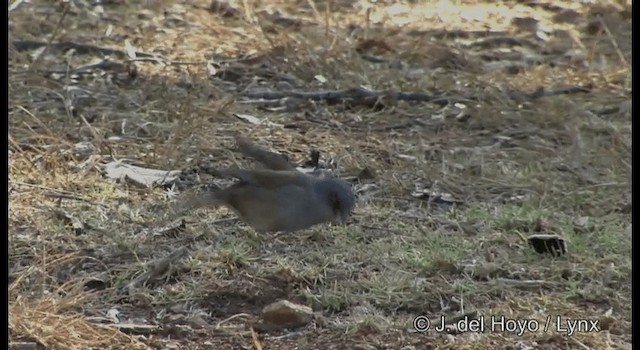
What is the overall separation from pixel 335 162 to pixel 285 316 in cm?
167

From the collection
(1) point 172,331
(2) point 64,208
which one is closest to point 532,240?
(1) point 172,331

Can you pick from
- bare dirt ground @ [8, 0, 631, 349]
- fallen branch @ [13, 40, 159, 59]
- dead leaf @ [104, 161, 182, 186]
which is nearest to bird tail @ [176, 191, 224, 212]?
bare dirt ground @ [8, 0, 631, 349]

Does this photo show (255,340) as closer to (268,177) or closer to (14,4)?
(268,177)

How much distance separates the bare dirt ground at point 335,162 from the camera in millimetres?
3947

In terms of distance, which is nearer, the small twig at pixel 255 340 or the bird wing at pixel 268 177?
the small twig at pixel 255 340

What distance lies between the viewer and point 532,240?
4.49 metres

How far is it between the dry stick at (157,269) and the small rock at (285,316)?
47cm

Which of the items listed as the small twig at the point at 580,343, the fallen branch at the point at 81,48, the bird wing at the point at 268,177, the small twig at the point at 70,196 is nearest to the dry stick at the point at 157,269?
the bird wing at the point at 268,177

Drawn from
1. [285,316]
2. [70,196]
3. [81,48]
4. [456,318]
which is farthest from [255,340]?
[81,48]

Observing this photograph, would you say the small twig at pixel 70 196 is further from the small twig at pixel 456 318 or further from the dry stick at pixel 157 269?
the small twig at pixel 456 318

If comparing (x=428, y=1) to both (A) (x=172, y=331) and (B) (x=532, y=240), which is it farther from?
(A) (x=172, y=331)

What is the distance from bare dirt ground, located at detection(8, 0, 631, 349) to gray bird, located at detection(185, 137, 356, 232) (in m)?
0.10

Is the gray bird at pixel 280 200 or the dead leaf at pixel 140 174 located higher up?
the gray bird at pixel 280 200

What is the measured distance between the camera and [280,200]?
14.6 ft
